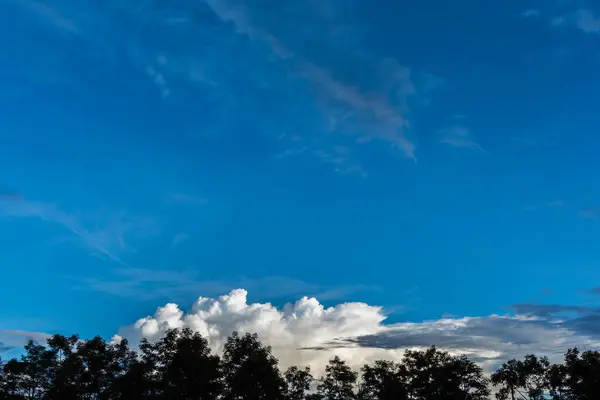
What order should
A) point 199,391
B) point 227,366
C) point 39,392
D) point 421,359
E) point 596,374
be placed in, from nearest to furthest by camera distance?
point 596,374
point 199,391
point 227,366
point 39,392
point 421,359

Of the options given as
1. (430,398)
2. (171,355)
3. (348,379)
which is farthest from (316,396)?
(171,355)

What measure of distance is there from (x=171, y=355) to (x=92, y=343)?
23.8m

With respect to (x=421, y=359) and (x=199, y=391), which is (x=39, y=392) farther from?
(x=421, y=359)

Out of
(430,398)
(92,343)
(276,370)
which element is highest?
(92,343)

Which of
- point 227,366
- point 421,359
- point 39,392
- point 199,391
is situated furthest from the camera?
point 421,359

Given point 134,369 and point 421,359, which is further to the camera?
point 421,359

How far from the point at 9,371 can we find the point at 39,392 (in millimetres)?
7093

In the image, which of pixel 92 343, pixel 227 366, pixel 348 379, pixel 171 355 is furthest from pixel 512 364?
pixel 92 343

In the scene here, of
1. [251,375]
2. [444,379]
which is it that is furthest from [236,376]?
[444,379]

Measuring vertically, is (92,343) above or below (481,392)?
above

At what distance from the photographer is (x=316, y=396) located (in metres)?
103

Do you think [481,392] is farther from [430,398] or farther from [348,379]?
[348,379]

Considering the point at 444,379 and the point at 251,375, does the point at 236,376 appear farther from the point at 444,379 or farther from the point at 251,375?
the point at 444,379

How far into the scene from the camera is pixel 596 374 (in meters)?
79.9
